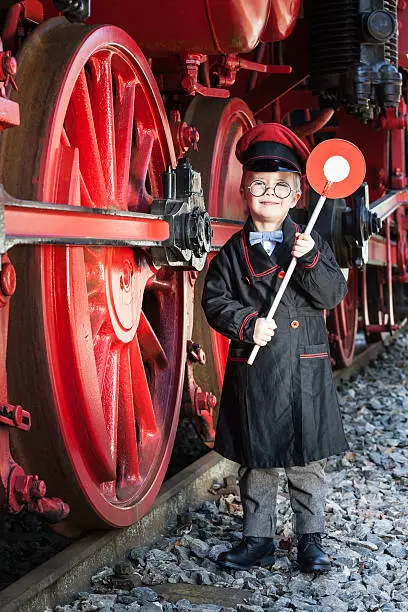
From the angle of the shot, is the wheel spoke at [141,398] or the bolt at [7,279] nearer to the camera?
the bolt at [7,279]

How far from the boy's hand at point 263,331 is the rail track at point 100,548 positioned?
2.25ft

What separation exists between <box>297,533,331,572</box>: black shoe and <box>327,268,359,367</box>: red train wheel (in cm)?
315

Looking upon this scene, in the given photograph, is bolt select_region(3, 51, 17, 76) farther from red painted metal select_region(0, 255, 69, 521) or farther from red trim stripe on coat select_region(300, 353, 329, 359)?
red trim stripe on coat select_region(300, 353, 329, 359)

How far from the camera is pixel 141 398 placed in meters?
3.13

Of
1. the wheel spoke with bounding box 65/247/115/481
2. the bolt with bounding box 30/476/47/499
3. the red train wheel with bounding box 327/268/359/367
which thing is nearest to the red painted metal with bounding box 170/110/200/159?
the wheel spoke with bounding box 65/247/115/481

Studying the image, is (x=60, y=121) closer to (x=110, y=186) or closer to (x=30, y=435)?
(x=110, y=186)

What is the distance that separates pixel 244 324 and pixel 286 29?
1.43 m

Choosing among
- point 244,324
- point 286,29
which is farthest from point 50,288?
point 286,29

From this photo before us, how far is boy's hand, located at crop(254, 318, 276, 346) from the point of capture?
2666mm

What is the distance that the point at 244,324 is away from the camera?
2.72 metres

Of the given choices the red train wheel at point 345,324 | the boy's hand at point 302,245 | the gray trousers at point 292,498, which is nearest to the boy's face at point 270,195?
the boy's hand at point 302,245

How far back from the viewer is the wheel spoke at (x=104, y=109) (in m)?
2.85

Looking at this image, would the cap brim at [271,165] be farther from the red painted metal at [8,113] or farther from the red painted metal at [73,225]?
the red painted metal at [8,113]

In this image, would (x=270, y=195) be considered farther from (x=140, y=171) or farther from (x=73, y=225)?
(x=73, y=225)
